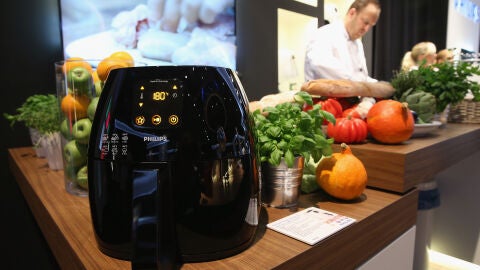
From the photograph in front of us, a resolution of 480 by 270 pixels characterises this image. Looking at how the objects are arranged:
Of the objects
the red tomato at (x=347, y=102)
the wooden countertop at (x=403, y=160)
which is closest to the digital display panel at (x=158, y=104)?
the wooden countertop at (x=403, y=160)

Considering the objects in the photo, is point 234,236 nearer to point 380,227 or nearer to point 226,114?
point 226,114

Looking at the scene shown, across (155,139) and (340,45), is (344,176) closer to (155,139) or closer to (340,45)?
(155,139)

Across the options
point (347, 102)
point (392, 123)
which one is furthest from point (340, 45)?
point (392, 123)

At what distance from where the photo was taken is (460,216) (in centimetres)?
175

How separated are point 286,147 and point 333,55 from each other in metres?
2.01

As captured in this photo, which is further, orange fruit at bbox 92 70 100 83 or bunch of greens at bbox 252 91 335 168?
orange fruit at bbox 92 70 100 83

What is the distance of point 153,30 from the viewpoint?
2.18 metres

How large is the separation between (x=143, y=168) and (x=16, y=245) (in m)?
1.78

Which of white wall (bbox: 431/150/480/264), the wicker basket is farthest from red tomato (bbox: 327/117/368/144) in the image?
white wall (bbox: 431/150/480/264)

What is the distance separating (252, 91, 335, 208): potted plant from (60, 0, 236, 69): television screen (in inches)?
64.8

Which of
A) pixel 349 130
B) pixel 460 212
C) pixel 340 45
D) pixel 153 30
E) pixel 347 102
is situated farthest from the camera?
pixel 340 45

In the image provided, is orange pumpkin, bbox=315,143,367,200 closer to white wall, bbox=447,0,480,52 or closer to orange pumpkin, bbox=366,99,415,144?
orange pumpkin, bbox=366,99,415,144

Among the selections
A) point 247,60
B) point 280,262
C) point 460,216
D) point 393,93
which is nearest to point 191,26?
point 247,60

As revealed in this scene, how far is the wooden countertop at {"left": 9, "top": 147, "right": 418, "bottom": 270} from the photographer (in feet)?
1.34
